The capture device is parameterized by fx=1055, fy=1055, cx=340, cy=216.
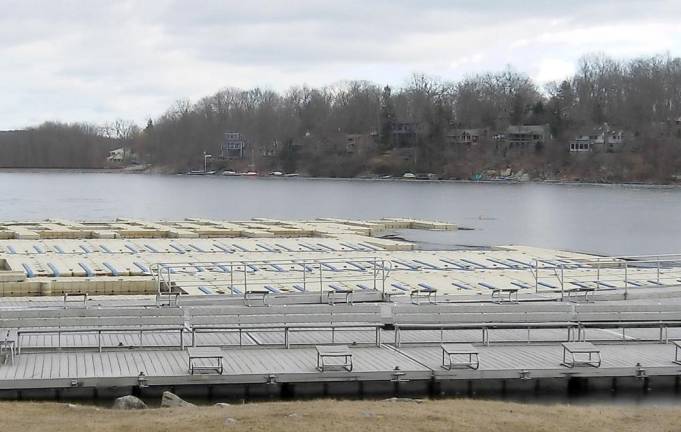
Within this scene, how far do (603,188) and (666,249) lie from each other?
84.9m

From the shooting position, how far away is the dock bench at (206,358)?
16406mm

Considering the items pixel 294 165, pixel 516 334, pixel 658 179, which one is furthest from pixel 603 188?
pixel 516 334

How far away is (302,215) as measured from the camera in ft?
296

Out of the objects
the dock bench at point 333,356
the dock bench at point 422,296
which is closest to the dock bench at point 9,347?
the dock bench at point 333,356

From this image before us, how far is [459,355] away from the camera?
1767cm

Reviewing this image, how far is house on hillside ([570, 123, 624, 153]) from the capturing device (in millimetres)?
157000

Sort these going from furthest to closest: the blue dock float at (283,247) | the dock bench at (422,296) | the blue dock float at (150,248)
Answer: the blue dock float at (283,247)
the blue dock float at (150,248)
the dock bench at (422,296)

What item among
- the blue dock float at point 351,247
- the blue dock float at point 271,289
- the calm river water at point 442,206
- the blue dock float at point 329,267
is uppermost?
the blue dock float at point 271,289

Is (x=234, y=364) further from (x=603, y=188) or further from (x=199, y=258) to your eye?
(x=603, y=188)

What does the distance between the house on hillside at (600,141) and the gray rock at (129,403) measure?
147860mm

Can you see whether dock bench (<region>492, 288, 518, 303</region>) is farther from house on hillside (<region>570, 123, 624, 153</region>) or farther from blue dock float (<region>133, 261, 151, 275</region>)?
A: house on hillside (<region>570, 123, 624, 153</region>)

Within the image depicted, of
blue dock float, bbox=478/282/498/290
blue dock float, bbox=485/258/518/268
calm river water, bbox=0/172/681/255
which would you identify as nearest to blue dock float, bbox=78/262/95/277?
blue dock float, bbox=478/282/498/290

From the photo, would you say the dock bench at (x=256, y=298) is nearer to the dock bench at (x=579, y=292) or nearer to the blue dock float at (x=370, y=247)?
the dock bench at (x=579, y=292)

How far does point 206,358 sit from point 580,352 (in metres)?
6.19
